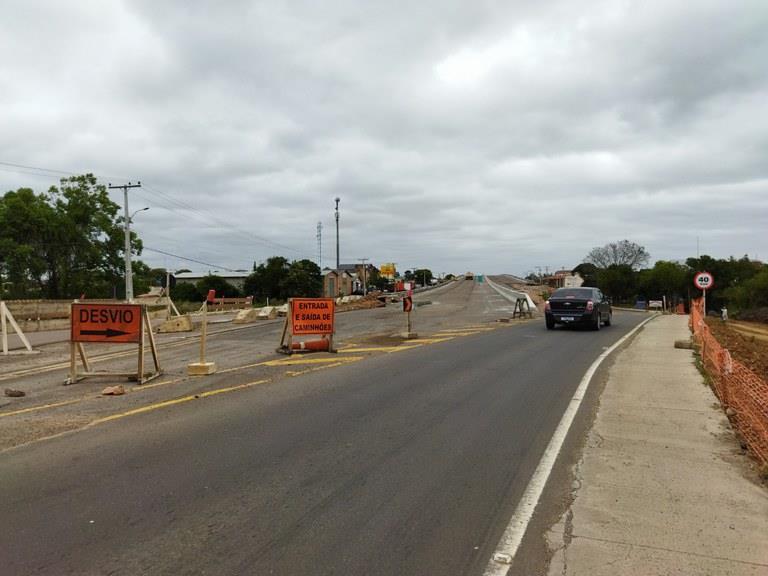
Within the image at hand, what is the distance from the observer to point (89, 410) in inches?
328

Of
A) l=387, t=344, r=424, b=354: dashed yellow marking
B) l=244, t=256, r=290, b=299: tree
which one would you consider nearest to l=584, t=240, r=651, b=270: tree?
l=244, t=256, r=290, b=299: tree

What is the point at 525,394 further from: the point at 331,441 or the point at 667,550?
the point at 667,550

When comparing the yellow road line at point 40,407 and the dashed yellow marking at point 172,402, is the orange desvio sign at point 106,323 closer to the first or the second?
the yellow road line at point 40,407

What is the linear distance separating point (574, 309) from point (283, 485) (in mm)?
17992

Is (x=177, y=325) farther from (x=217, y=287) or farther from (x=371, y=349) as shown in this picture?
(x=217, y=287)

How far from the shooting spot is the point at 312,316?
15.1 m

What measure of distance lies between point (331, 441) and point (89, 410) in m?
3.87

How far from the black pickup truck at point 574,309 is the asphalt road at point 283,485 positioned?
12.7m

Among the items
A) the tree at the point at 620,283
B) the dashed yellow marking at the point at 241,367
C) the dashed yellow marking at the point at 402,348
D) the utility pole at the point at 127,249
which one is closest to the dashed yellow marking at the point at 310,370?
the dashed yellow marking at the point at 241,367

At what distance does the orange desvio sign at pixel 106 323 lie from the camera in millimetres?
10781

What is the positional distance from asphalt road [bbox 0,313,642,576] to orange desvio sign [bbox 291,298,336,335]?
5753 mm

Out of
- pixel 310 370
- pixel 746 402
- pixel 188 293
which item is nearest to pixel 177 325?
pixel 310 370

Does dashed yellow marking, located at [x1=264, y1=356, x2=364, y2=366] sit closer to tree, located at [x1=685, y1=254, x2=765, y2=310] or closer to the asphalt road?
the asphalt road

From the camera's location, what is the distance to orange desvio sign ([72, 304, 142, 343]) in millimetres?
10781
